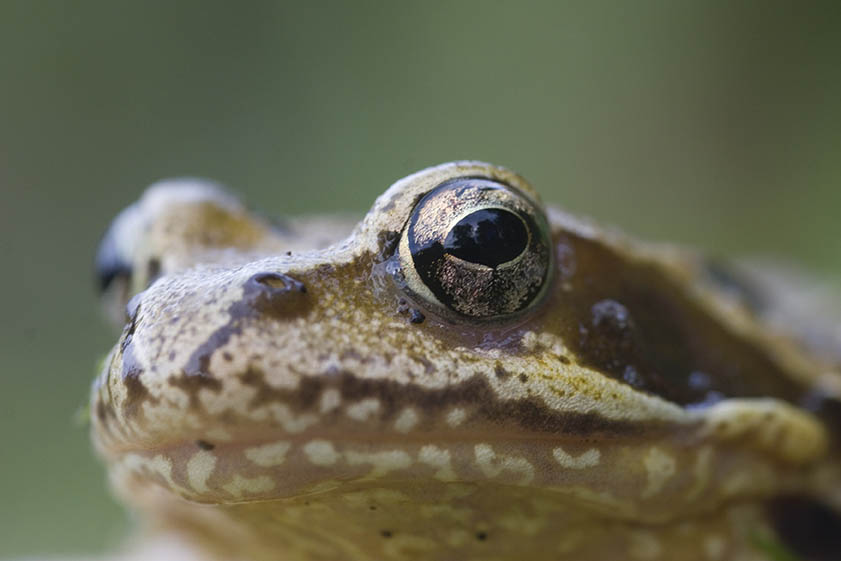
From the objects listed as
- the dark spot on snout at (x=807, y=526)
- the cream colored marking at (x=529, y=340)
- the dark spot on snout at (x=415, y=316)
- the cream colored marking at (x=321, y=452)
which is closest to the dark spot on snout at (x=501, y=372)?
the cream colored marking at (x=529, y=340)

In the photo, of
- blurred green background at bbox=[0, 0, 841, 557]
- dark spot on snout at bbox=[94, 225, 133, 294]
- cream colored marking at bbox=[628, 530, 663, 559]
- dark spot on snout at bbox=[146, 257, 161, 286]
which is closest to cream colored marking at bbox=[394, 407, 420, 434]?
cream colored marking at bbox=[628, 530, 663, 559]

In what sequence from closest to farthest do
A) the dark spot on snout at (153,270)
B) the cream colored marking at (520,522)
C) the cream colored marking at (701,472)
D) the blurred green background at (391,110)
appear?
the cream colored marking at (520,522) < the cream colored marking at (701,472) < the dark spot on snout at (153,270) < the blurred green background at (391,110)

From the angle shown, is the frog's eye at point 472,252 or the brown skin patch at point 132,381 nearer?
the brown skin patch at point 132,381

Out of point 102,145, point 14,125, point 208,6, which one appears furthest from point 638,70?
point 14,125

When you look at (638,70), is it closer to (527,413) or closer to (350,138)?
(350,138)

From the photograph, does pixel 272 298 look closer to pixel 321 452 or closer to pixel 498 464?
pixel 321 452

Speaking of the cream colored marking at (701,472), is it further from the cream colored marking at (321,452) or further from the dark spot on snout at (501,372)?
the cream colored marking at (321,452)
